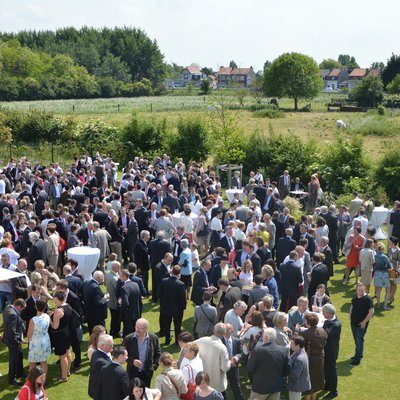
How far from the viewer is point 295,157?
2706 centimetres

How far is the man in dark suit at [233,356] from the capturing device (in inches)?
333

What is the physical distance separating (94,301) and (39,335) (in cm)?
151

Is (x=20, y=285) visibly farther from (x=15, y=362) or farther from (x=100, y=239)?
(x=100, y=239)

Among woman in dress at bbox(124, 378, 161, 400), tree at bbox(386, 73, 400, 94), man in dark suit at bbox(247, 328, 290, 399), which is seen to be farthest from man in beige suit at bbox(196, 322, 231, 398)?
tree at bbox(386, 73, 400, 94)

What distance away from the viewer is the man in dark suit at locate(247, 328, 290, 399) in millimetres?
7969

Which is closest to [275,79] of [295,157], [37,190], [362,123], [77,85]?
[77,85]

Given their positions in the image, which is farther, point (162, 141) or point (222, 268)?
point (162, 141)

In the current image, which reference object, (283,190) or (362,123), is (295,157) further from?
(362,123)

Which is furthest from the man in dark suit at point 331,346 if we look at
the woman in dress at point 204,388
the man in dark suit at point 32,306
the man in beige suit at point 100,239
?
the man in beige suit at point 100,239

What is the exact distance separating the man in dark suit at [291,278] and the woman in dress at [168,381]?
16.1ft

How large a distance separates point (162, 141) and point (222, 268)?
22.5 m

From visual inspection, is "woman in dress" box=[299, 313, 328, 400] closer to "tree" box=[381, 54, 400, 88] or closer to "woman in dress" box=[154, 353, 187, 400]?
"woman in dress" box=[154, 353, 187, 400]

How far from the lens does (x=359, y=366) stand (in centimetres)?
1082

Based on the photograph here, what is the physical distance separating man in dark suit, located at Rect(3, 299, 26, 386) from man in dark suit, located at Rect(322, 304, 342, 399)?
4.85m
